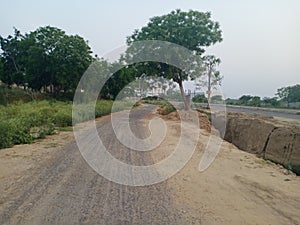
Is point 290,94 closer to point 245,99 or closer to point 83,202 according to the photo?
point 245,99

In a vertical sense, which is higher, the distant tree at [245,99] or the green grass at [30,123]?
the distant tree at [245,99]

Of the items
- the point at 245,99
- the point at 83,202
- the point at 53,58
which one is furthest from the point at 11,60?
the point at 245,99

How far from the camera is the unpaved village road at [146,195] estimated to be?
4.47 meters

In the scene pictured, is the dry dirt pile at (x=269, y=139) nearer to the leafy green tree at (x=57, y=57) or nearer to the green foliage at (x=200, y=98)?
the leafy green tree at (x=57, y=57)

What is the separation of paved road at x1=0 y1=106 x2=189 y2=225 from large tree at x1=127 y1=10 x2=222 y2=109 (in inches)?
665

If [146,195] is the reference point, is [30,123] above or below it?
above

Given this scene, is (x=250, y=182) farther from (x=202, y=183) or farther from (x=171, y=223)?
(x=171, y=223)

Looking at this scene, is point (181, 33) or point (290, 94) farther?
point (290, 94)

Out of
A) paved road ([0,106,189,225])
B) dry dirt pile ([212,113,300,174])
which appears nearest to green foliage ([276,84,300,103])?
dry dirt pile ([212,113,300,174])

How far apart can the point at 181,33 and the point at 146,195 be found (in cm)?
1851

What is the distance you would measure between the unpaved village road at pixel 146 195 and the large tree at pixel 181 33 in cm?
1516

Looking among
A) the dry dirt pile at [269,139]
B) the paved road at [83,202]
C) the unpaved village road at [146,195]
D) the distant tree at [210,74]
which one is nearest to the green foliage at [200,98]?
the distant tree at [210,74]

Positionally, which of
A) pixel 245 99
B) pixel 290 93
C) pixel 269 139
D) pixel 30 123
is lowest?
pixel 269 139

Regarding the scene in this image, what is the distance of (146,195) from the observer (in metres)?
5.46
